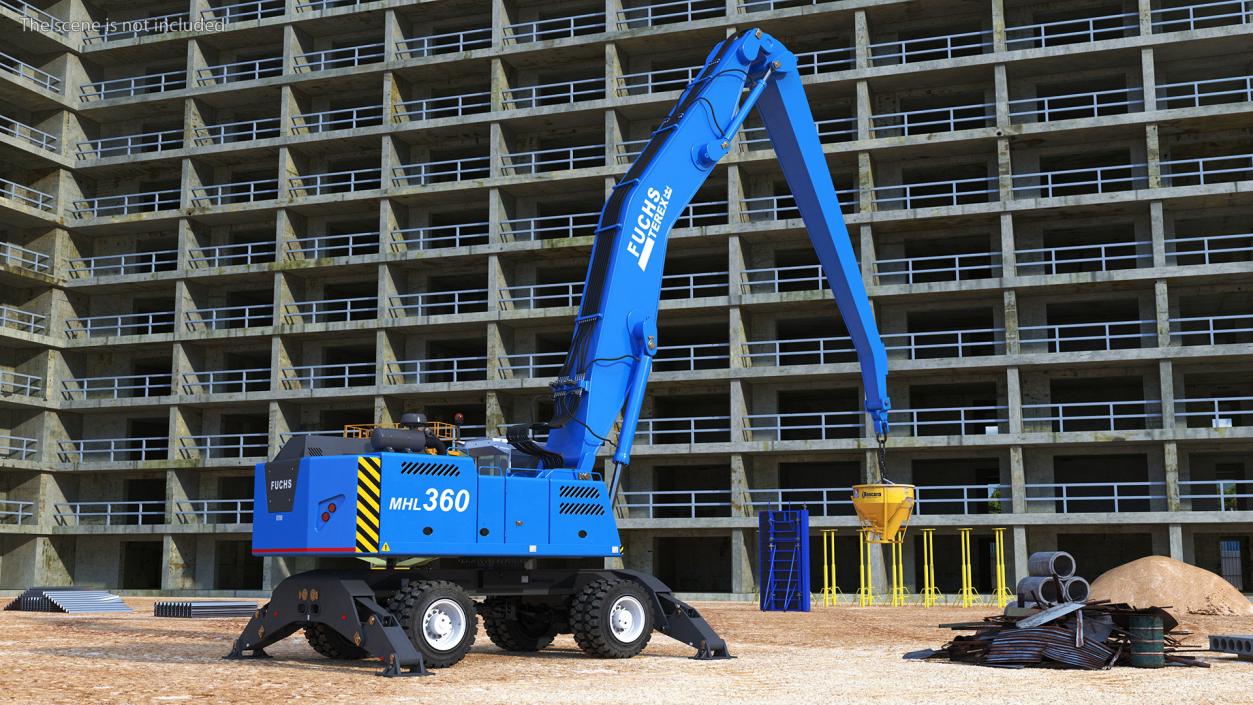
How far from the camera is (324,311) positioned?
159ft

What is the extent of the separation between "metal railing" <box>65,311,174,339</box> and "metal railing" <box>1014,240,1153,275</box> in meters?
30.9

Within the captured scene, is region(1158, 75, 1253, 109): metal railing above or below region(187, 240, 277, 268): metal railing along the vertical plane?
above

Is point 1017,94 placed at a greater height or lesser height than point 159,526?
greater

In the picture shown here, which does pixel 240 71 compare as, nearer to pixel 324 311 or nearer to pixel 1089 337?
pixel 324 311

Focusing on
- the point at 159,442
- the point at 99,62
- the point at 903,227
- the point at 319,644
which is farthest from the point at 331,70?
the point at 319,644

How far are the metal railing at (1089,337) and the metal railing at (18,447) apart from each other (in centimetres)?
3522

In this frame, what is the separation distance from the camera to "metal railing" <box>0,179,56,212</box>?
158ft

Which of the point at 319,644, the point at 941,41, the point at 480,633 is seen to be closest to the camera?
the point at 319,644

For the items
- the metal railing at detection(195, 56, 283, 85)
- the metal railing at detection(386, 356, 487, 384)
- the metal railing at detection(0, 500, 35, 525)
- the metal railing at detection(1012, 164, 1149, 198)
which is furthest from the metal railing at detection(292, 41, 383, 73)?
the metal railing at detection(1012, 164, 1149, 198)

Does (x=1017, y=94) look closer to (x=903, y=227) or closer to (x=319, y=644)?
(x=903, y=227)

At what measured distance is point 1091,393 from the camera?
4581cm

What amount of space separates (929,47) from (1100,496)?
16.5m

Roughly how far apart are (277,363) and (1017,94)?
27.1m

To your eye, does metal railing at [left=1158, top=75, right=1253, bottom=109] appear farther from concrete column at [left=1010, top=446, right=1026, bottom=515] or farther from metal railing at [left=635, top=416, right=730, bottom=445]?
metal railing at [left=635, top=416, right=730, bottom=445]
